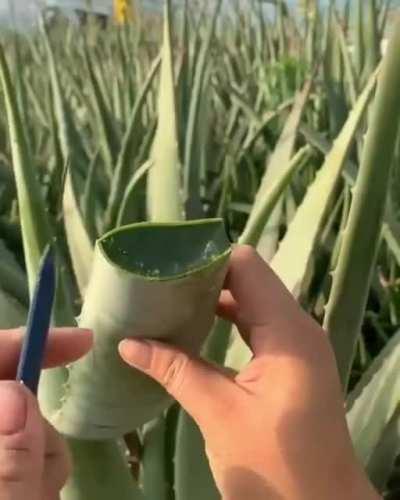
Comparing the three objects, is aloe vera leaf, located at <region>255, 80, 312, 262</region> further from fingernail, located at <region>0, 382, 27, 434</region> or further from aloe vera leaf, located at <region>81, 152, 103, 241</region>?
fingernail, located at <region>0, 382, 27, 434</region>

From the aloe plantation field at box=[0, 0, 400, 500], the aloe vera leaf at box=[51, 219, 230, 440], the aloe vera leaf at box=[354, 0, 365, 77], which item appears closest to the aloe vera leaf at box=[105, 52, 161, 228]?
the aloe plantation field at box=[0, 0, 400, 500]

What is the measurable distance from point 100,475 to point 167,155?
24 cm

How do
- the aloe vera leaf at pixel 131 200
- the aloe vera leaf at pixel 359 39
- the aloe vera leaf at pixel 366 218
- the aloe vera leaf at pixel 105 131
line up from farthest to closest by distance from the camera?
the aloe vera leaf at pixel 359 39 < the aloe vera leaf at pixel 105 131 < the aloe vera leaf at pixel 131 200 < the aloe vera leaf at pixel 366 218

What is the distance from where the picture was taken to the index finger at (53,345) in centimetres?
35

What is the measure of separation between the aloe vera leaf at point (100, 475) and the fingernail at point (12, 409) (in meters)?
0.14

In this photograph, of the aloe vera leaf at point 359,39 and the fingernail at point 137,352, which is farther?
the aloe vera leaf at point 359,39

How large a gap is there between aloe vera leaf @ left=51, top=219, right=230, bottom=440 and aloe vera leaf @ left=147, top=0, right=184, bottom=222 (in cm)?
22

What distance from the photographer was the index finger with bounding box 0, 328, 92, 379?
353 mm

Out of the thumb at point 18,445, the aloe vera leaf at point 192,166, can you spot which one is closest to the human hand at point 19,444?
the thumb at point 18,445

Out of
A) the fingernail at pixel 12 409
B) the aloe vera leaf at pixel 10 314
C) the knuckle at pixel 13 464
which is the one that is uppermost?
the fingernail at pixel 12 409

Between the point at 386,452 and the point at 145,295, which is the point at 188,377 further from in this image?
the point at 386,452

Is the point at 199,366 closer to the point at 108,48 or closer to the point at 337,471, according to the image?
the point at 337,471

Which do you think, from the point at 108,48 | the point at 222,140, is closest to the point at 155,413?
the point at 222,140

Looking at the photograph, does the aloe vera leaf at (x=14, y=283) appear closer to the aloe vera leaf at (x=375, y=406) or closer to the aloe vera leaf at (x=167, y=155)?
the aloe vera leaf at (x=167, y=155)
